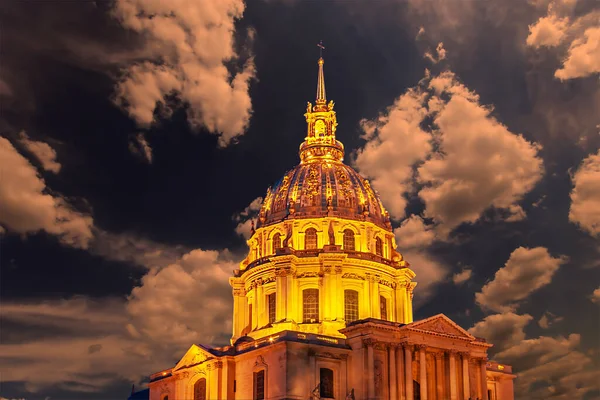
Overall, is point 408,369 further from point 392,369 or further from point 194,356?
point 194,356

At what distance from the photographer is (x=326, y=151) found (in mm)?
93375

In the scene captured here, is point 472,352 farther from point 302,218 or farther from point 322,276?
point 302,218

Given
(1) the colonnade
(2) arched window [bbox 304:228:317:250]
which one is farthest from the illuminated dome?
(1) the colonnade

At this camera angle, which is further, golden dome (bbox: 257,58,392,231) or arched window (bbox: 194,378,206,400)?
golden dome (bbox: 257,58,392,231)

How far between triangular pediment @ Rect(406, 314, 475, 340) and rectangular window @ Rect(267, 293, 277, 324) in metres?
14.3

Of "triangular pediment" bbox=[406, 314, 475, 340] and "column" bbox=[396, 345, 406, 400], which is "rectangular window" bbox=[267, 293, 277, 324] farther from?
"triangular pediment" bbox=[406, 314, 475, 340]

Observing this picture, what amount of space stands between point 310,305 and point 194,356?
11.4 metres

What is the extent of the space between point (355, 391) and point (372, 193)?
84.4ft

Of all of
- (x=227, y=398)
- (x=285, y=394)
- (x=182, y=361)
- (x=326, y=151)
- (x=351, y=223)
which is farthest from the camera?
(x=326, y=151)

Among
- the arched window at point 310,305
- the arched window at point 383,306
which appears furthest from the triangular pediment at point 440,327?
the arched window at point 310,305

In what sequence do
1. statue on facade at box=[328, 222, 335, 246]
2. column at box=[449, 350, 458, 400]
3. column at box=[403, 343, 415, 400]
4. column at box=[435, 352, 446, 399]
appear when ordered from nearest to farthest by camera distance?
column at box=[403, 343, 415, 400], column at box=[449, 350, 458, 400], column at box=[435, 352, 446, 399], statue on facade at box=[328, 222, 335, 246]

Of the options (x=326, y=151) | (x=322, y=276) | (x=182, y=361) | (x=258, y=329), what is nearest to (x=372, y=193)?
(x=326, y=151)

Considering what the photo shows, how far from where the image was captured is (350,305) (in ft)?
273

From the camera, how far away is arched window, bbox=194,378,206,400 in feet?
257
